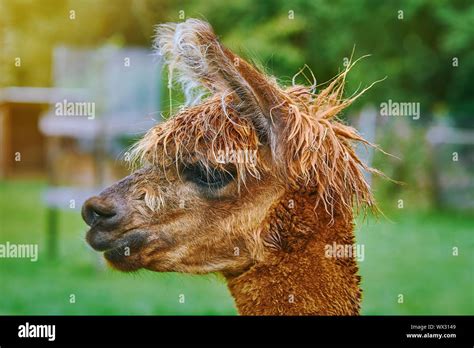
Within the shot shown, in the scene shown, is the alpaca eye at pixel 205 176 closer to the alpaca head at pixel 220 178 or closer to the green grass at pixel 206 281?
the alpaca head at pixel 220 178

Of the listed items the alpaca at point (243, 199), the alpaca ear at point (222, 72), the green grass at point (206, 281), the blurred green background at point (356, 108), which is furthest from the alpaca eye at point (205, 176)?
the blurred green background at point (356, 108)

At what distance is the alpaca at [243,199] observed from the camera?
128 inches

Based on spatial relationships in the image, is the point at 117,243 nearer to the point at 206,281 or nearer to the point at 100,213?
the point at 100,213

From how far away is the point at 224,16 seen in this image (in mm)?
11188

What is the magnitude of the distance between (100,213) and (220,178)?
490 millimetres

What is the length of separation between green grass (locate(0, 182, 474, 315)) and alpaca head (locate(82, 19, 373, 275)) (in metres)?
3.36

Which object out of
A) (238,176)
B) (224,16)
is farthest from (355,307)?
(224,16)

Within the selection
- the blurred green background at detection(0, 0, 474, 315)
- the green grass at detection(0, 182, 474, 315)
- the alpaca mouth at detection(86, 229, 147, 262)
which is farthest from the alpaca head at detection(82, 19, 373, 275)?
the blurred green background at detection(0, 0, 474, 315)

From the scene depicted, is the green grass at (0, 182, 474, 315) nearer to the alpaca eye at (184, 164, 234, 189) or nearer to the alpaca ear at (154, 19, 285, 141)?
the alpaca eye at (184, 164, 234, 189)

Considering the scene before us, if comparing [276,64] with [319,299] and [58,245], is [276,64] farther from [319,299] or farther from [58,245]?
[319,299]

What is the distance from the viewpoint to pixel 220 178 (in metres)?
3.32

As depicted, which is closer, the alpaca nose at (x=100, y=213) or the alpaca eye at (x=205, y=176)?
the alpaca nose at (x=100, y=213)
